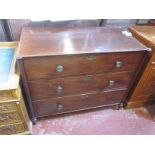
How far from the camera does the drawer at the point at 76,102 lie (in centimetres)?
132

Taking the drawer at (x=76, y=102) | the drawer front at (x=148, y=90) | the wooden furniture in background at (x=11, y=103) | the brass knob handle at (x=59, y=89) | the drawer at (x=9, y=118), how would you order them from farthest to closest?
the drawer front at (x=148, y=90) < the drawer at (x=76, y=102) < the brass knob handle at (x=59, y=89) < the drawer at (x=9, y=118) < the wooden furniture in background at (x=11, y=103)

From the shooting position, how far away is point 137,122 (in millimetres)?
1559

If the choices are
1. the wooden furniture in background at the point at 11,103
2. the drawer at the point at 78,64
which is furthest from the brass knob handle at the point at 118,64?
the wooden furniture in background at the point at 11,103

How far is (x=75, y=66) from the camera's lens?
1104 millimetres

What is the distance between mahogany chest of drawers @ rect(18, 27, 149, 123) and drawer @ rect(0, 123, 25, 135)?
16cm

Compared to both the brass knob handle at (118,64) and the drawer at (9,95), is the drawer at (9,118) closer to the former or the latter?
the drawer at (9,95)

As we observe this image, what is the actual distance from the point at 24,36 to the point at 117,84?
0.90 metres

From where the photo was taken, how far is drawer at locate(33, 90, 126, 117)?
132cm

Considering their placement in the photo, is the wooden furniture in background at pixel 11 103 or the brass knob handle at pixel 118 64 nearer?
the wooden furniture in background at pixel 11 103

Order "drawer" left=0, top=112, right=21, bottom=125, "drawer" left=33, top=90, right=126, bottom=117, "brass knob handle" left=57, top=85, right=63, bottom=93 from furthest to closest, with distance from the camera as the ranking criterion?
"drawer" left=33, top=90, right=126, bottom=117, "brass knob handle" left=57, top=85, right=63, bottom=93, "drawer" left=0, top=112, right=21, bottom=125

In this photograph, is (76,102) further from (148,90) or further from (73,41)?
(148,90)

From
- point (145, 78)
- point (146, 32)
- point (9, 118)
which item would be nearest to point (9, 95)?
point (9, 118)

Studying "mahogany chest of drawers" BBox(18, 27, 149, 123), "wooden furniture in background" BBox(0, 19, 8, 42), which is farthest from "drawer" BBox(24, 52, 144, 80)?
"wooden furniture in background" BBox(0, 19, 8, 42)

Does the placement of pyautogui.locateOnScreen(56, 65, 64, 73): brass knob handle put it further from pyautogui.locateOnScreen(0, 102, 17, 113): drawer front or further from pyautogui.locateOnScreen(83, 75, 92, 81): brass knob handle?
pyautogui.locateOnScreen(0, 102, 17, 113): drawer front
